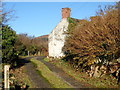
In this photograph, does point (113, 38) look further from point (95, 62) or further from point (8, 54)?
point (8, 54)

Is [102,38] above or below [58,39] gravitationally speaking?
below

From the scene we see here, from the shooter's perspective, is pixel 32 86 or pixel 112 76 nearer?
pixel 32 86

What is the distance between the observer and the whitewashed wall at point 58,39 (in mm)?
24297

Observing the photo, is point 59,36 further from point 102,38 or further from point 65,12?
point 102,38

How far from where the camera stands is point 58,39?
2506 cm

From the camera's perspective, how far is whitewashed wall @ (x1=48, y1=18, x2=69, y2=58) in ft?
79.7

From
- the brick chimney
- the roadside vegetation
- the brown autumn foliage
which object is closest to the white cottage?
the brick chimney

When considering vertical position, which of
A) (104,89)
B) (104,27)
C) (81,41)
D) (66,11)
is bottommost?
(104,89)

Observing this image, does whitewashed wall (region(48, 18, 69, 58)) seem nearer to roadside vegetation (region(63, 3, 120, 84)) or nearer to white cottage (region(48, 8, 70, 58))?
white cottage (region(48, 8, 70, 58))

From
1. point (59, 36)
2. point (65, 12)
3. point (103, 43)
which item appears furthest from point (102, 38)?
point (65, 12)

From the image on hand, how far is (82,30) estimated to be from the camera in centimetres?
1355

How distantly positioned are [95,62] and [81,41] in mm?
2102

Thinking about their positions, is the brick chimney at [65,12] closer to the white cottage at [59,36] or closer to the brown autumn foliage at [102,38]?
the white cottage at [59,36]

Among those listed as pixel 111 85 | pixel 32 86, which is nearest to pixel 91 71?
pixel 111 85
